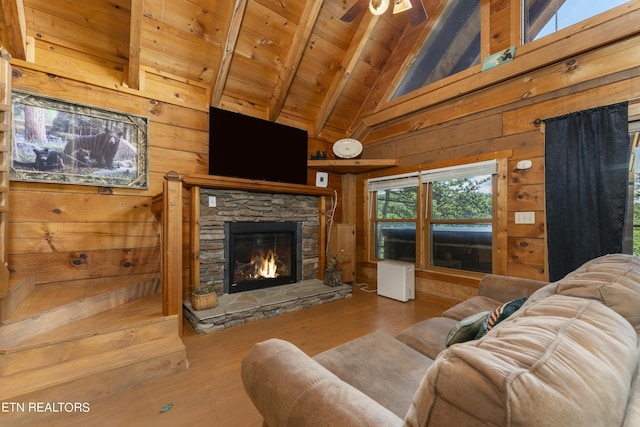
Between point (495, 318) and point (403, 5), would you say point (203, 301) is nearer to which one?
point (495, 318)

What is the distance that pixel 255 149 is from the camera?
10.8 ft

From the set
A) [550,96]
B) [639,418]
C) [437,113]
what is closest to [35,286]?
[639,418]

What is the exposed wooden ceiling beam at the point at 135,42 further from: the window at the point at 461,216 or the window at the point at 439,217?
the window at the point at 461,216

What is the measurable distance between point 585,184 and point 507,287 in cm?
123

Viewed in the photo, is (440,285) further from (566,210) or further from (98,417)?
(98,417)

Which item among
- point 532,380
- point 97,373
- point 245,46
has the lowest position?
point 97,373

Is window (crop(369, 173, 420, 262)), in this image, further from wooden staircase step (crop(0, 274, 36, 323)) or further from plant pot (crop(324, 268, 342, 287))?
wooden staircase step (crop(0, 274, 36, 323))

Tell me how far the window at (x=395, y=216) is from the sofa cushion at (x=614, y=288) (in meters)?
2.56

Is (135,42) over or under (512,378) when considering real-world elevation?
over

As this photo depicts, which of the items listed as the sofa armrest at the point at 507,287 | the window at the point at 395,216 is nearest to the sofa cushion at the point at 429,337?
the sofa armrest at the point at 507,287

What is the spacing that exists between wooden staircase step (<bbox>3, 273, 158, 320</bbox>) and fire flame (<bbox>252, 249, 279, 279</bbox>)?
3.63ft

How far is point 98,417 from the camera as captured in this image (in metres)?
1.44

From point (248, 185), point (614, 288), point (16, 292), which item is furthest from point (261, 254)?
point (614, 288)

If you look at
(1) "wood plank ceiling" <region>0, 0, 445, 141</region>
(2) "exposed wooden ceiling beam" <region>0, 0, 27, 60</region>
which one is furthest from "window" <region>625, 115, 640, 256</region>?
(2) "exposed wooden ceiling beam" <region>0, 0, 27, 60</region>
